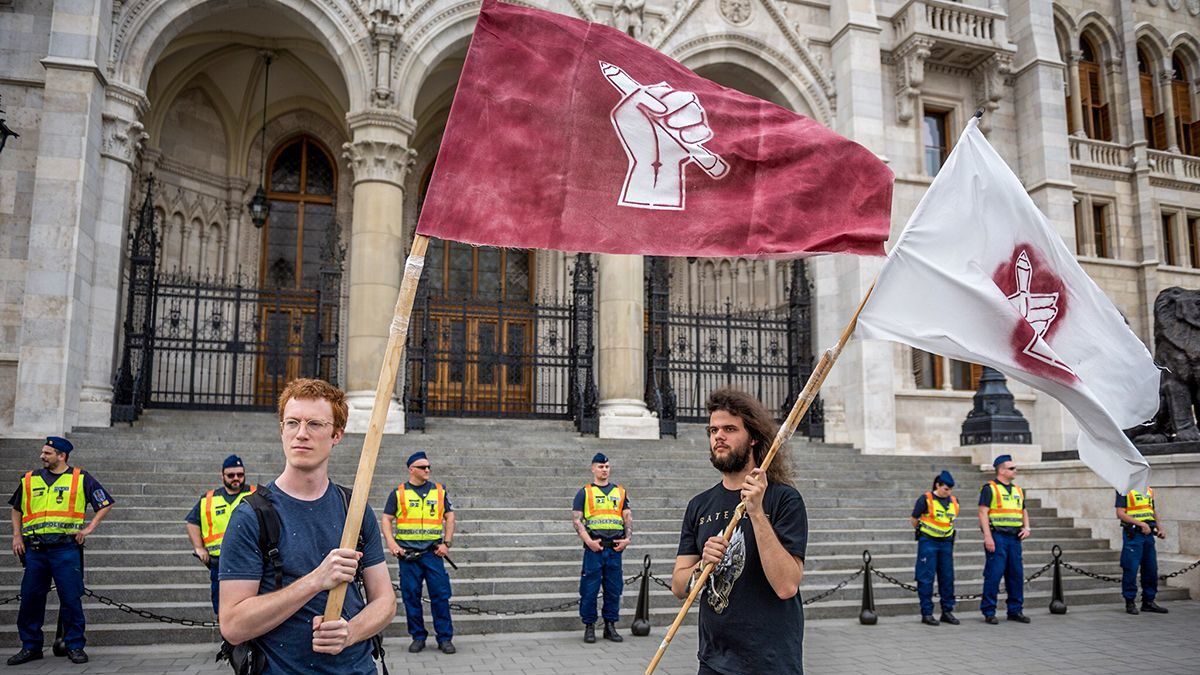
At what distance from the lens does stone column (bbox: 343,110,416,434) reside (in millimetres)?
16266

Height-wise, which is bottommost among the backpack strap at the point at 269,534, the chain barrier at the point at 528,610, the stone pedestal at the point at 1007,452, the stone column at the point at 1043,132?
the chain barrier at the point at 528,610

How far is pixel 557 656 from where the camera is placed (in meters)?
8.38

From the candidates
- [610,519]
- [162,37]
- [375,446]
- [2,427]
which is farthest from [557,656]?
[162,37]

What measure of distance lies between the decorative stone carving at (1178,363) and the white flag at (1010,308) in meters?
10.2

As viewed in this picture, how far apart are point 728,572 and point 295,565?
1654mm

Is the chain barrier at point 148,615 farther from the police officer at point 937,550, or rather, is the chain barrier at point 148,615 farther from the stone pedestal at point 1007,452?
the stone pedestal at point 1007,452

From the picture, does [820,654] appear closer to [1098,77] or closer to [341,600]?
[341,600]

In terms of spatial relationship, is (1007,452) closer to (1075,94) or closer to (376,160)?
(376,160)

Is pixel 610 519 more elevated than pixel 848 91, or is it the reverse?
pixel 848 91

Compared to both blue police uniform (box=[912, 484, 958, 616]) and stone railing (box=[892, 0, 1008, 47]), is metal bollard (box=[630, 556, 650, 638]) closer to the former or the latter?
blue police uniform (box=[912, 484, 958, 616])

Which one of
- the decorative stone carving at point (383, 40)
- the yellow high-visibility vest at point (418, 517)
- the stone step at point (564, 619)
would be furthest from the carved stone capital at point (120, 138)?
the yellow high-visibility vest at point (418, 517)

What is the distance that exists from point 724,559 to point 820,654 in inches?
226

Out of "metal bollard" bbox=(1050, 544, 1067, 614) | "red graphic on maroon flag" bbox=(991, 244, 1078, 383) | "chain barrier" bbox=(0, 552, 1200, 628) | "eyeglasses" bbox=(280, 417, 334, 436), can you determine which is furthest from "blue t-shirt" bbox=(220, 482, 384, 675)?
"metal bollard" bbox=(1050, 544, 1067, 614)

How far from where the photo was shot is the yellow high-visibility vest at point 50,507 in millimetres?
7945
